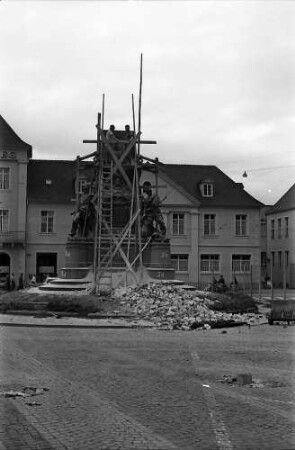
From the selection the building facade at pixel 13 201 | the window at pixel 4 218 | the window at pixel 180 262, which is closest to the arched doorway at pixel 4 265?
the building facade at pixel 13 201

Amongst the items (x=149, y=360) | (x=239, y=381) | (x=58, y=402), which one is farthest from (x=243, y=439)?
(x=149, y=360)

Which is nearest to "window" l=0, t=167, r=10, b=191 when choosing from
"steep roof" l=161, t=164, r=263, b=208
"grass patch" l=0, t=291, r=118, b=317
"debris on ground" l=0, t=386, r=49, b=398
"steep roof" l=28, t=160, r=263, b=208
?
"steep roof" l=28, t=160, r=263, b=208

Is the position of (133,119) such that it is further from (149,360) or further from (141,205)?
(149,360)

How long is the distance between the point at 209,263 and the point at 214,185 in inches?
336

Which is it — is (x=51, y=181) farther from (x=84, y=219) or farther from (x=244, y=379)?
(x=244, y=379)

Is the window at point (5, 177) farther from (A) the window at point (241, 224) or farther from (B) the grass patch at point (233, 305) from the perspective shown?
(B) the grass patch at point (233, 305)

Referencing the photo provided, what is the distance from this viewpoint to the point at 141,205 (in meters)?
35.2

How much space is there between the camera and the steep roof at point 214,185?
70500mm

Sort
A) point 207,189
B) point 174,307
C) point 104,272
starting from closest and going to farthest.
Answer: point 174,307 < point 104,272 < point 207,189

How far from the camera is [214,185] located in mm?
72375

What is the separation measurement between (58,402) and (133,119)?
29202mm

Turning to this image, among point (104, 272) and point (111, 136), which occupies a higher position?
point (111, 136)

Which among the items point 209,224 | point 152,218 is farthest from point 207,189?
point 152,218

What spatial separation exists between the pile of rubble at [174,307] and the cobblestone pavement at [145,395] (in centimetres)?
510
